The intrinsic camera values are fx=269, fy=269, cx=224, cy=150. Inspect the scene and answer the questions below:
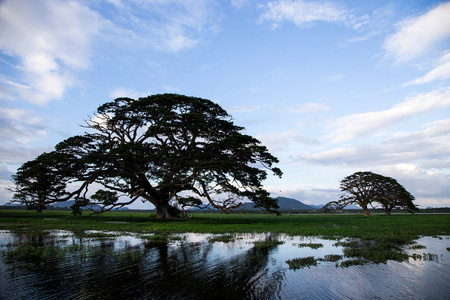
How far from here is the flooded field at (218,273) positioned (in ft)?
23.4

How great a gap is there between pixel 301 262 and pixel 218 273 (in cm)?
345

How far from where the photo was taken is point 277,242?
50.5 ft

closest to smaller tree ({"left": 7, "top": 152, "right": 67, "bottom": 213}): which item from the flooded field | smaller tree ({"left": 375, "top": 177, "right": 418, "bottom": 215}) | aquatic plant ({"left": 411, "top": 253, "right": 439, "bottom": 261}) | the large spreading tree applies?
the large spreading tree

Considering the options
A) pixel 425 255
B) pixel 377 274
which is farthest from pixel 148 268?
pixel 425 255

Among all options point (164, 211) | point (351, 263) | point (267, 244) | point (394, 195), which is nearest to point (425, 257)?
point (351, 263)

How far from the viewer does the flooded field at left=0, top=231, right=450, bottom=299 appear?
712cm

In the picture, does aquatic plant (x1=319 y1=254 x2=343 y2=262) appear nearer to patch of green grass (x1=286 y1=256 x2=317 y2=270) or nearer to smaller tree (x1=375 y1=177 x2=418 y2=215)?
patch of green grass (x1=286 y1=256 x2=317 y2=270)

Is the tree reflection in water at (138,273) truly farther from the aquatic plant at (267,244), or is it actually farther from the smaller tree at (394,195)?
the smaller tree at (394,195)

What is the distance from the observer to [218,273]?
29.3 ft

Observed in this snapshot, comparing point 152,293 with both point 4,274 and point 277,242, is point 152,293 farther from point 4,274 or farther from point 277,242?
point 277,242

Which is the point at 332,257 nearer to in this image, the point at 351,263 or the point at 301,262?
the point at 351,263

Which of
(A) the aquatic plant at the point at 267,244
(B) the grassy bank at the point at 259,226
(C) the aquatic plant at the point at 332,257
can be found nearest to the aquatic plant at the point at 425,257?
(C) the aquatic plant at the point at 332,257

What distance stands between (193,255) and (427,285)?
8205 millimetres

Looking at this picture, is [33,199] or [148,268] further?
[33,199]
